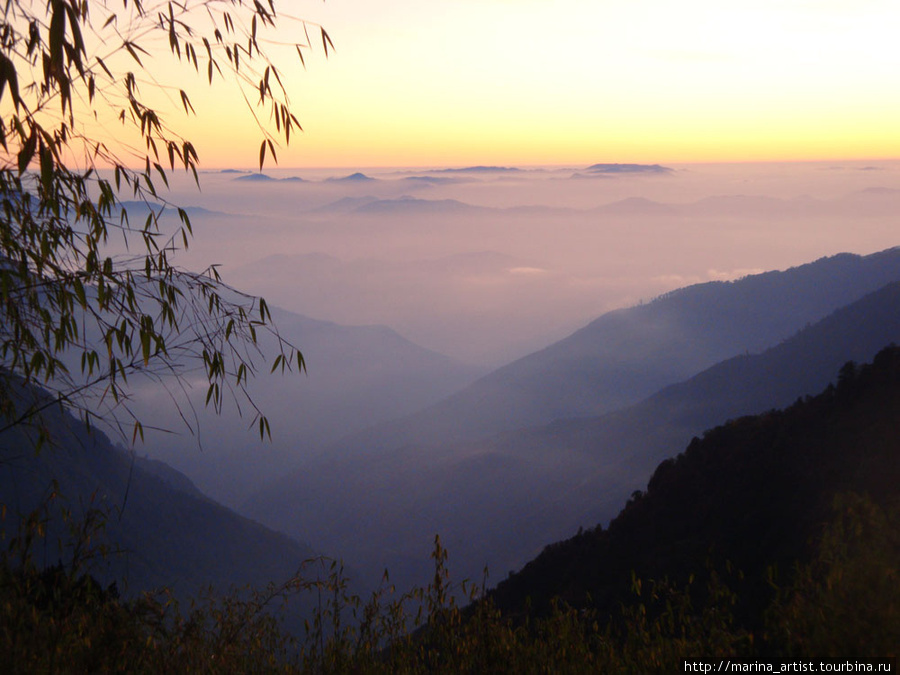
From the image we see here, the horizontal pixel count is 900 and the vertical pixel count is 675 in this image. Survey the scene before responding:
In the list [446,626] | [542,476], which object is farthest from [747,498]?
[542,476]

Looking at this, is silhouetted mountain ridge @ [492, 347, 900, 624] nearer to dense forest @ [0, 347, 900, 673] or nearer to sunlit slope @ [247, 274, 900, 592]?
dense forest @ [0, 347, 900, 673]

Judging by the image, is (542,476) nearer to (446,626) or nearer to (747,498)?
(747,498)

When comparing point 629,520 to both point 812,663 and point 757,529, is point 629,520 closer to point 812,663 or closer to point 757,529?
point 757,529

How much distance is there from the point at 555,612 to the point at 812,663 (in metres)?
1.84

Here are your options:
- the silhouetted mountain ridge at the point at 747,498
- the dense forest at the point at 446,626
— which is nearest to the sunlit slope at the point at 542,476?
the silhouetted mountain ridge at the point at 747,498

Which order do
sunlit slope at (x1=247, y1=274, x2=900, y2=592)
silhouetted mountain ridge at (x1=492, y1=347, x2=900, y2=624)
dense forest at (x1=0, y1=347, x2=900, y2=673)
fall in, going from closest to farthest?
Answer: dense forest at (x1=0, y1=347, x2=900, y2=673), silhouetted mountain ridge at (x1=492, y1=347, x2=900, y2=624), sunlit slope at (x1=247, y1=274, x2=900, y2=592)

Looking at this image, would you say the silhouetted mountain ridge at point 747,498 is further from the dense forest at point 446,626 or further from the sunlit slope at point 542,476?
the sunlit slope at point 542,476

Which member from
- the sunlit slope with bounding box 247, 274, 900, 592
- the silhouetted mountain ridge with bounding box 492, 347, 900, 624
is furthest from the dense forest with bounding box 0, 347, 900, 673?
the sunlit slope with bounding box 247, 274, 900, 592

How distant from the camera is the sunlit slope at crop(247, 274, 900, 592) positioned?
11931 cm

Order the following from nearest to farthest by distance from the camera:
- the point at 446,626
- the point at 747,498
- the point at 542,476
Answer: the point at 446,626
the point at 747,498
the point at 542,476

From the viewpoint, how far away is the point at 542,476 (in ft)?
470

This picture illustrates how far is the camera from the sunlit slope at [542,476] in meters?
119

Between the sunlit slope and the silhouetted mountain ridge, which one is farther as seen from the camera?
the sunlit slope


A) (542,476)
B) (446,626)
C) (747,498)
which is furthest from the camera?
(542,476)
